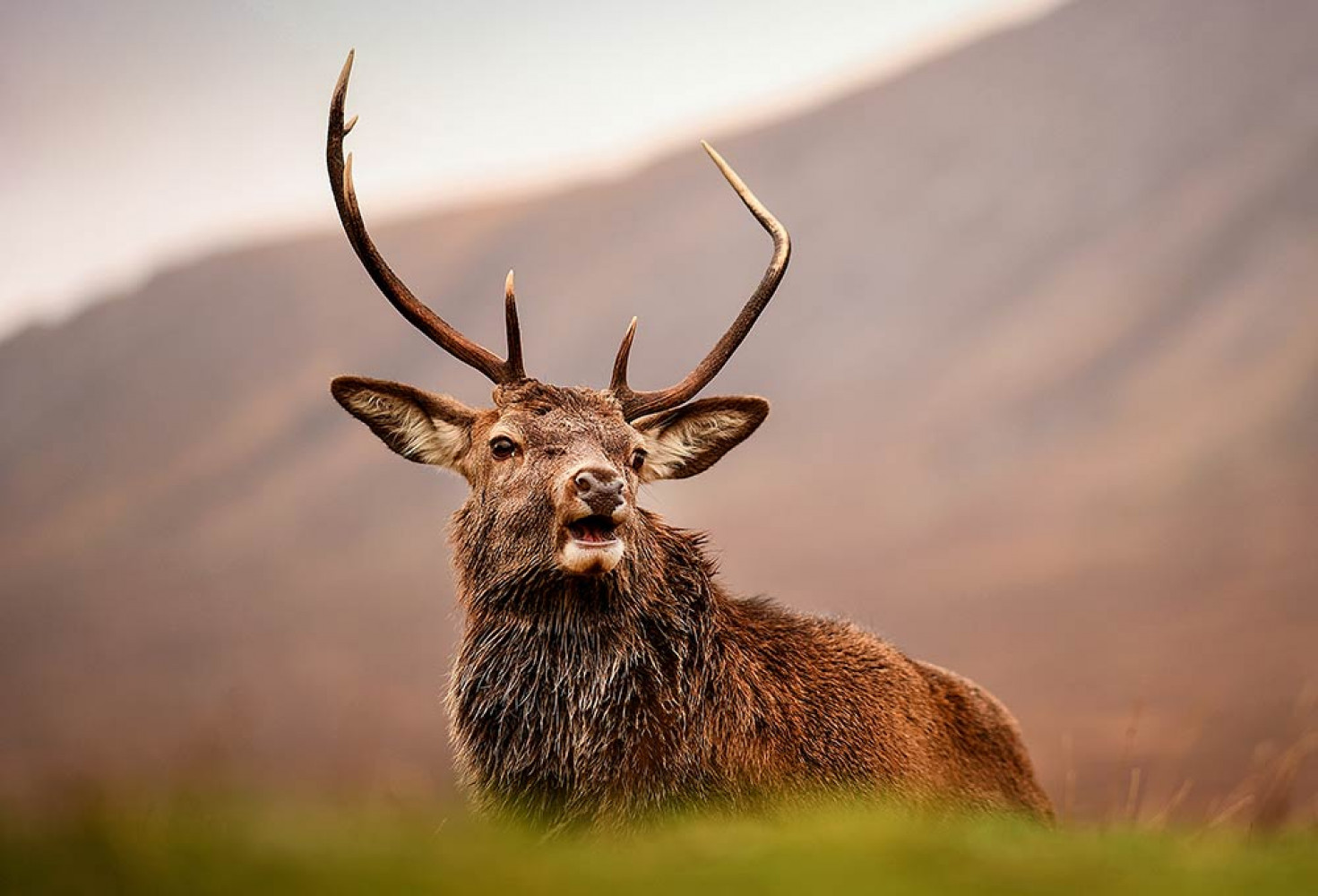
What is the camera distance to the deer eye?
692 cm

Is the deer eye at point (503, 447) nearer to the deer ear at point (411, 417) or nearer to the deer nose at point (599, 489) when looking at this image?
the deer ear at point (411, 417)

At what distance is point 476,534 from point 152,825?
152 inches

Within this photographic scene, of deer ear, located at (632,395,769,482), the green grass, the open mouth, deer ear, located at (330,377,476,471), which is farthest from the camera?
deer ear, located at (632,395,769,482)

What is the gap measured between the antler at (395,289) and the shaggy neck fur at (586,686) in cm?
117

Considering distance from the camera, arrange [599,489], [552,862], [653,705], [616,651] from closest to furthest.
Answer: [552,862]
[599,489]
[653,705]
[616,651]

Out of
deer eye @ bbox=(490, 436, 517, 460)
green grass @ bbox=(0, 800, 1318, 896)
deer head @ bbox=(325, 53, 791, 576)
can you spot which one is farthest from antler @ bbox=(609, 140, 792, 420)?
green grass @ bbox=(0, 800, 1318, 896)

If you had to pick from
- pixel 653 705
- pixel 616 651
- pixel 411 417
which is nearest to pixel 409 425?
pixel 411 417

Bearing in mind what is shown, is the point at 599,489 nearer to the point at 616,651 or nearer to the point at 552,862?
the point at 616,651

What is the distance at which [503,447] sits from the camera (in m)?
6.95

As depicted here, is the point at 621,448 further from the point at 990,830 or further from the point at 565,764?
the point at 990,830

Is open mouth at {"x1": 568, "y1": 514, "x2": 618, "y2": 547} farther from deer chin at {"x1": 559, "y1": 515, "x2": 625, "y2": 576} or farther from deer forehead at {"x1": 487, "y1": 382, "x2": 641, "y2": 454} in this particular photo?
deer forehead at {"x1": 487, "y1": 382, "x2": 641, "y2": 454}

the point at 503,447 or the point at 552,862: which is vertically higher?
the point at 503,447

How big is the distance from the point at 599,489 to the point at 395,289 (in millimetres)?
2410

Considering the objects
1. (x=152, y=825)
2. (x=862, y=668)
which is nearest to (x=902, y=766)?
(x=862, y=668)
